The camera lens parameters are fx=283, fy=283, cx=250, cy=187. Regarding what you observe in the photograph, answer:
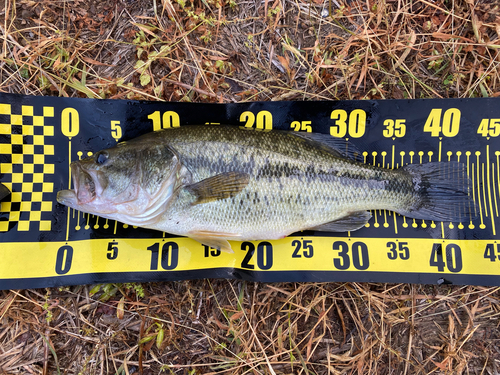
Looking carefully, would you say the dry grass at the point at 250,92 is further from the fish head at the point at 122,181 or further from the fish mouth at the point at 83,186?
the fish mouth at the point at 83,186

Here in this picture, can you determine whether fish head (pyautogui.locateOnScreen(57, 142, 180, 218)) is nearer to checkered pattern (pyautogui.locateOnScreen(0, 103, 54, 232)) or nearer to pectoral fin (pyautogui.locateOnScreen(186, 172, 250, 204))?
pectoral fin (pyautogui.locateOnScreen(186, 172, 250, 204))

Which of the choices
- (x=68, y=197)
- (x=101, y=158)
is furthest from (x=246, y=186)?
(x=68, y=197)

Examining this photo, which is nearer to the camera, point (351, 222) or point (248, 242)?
point (351, 222)

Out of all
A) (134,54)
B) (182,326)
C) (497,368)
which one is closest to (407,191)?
(497,368)

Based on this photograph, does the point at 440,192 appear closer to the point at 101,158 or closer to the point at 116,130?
the point at 101,158

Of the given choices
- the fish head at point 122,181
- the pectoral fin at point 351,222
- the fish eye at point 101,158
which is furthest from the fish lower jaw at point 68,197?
the pectoral fin at point 351,222

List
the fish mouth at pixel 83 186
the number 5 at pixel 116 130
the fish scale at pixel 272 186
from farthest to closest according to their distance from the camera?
the number 5 at pixel 116 130, the fish scale at pixel 272 186, the fish mouth at pixel 83 186
